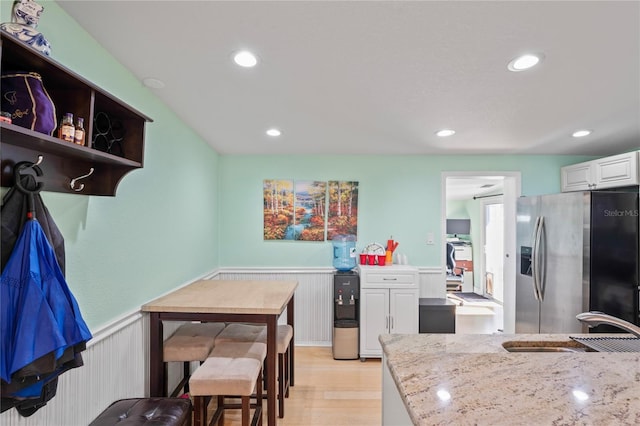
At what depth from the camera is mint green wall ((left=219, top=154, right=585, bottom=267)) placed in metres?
3.77

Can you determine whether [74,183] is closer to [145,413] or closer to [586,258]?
[145,413]

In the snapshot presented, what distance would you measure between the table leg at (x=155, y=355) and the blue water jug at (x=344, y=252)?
6.71 feet

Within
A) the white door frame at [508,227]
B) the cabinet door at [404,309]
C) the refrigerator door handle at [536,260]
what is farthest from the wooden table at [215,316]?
the refrigerator door handle at [536,260]

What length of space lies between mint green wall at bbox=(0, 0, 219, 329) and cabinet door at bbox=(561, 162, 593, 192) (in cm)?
394

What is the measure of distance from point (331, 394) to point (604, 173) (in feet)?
10.8

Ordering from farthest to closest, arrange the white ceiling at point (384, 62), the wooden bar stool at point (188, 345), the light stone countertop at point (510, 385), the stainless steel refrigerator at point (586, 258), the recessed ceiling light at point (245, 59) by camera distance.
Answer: the stainless steel refrigerator at point (586, 258) < the wooden bar stool at point (188, 345) < the recessed ceiling light at point (245, 59) < the white ceiling at point (384, 62) < the light stone countertop at point (510, 385)

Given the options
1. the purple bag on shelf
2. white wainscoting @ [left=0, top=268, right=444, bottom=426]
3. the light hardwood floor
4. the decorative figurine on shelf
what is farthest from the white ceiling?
the light hardwood floor

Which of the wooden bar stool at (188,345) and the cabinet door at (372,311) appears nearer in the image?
the wooden bar stool at (188,345)

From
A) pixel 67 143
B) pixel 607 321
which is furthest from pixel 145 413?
pixel 607 321

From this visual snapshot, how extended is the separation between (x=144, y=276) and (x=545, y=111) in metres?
2.96

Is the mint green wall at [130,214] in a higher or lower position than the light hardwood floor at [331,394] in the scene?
higher

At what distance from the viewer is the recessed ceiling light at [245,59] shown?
157 cm

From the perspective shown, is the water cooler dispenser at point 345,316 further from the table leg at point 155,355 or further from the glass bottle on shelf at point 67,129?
the glass bottle on shelf at point 67,129

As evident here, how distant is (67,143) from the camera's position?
1.09 meters
